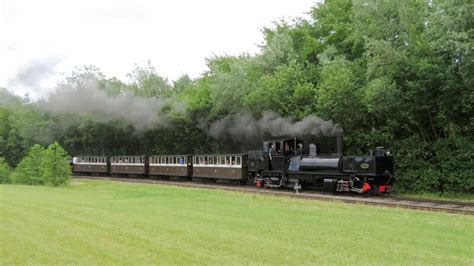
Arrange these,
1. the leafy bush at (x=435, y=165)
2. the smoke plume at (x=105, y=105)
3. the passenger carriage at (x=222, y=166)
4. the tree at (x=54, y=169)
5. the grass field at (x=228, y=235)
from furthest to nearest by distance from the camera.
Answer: the smoke plume at (x=105, y=105) → the tree at (x=54, y=169) → the passenger carriage at (x=222, y=166) → the leafy bush at (x=435, y=165) → the grass field at (x=228, y=235)

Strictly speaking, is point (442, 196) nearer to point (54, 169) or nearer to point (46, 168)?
point (54, 169)

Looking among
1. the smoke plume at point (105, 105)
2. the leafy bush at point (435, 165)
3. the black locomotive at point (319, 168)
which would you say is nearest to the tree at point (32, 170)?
the smoke plume at point (105, 105)

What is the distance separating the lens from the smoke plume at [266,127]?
2277 cm

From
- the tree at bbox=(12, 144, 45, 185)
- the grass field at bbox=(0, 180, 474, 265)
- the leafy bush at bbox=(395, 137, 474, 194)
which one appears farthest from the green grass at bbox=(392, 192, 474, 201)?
the tree at bbox=(12, 144, 45, 185)

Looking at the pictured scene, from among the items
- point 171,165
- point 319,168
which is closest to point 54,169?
point 171,165

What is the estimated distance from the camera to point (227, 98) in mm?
31141

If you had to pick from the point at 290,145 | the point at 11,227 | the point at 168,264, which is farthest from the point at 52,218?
the point at 290,145

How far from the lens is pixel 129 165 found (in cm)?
4000

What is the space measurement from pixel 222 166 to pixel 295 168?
24.3 feet

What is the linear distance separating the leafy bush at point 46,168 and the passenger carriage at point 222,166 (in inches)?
340

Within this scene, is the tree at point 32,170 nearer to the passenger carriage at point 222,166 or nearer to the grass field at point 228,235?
the passenger carriage at point 222,166

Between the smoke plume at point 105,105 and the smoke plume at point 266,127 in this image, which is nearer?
the smoke plume at point 266,127

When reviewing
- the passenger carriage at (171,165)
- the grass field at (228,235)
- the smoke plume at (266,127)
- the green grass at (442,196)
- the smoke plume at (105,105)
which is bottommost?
the green grass at (442,196)

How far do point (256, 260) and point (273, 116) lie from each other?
64.1 ft
